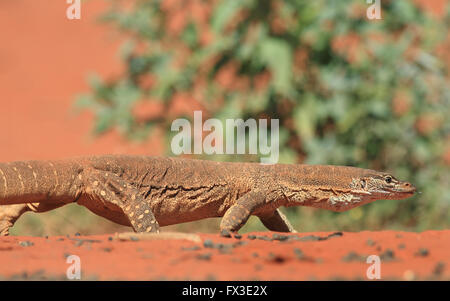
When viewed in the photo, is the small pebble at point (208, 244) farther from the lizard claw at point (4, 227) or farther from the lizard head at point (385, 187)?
the lizard claw at point (4, 227)

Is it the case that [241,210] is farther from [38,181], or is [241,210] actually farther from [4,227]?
[4,227]

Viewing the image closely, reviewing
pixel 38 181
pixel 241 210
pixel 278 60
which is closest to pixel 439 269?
pixel 241 210

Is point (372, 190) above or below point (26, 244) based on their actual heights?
above

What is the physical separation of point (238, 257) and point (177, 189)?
6.56 feet

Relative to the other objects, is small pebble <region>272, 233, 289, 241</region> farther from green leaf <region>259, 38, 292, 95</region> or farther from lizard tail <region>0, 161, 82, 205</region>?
green leaf <region>259, 38, 292, 95</region>

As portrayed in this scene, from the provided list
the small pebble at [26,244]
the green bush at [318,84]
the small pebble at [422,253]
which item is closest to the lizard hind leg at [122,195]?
the small pebble at [26,244]

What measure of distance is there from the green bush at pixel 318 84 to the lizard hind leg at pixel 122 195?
5.34m

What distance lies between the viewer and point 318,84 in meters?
12.2

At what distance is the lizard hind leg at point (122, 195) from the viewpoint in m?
6.00

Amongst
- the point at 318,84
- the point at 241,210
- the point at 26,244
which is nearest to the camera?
the point at 26,244
